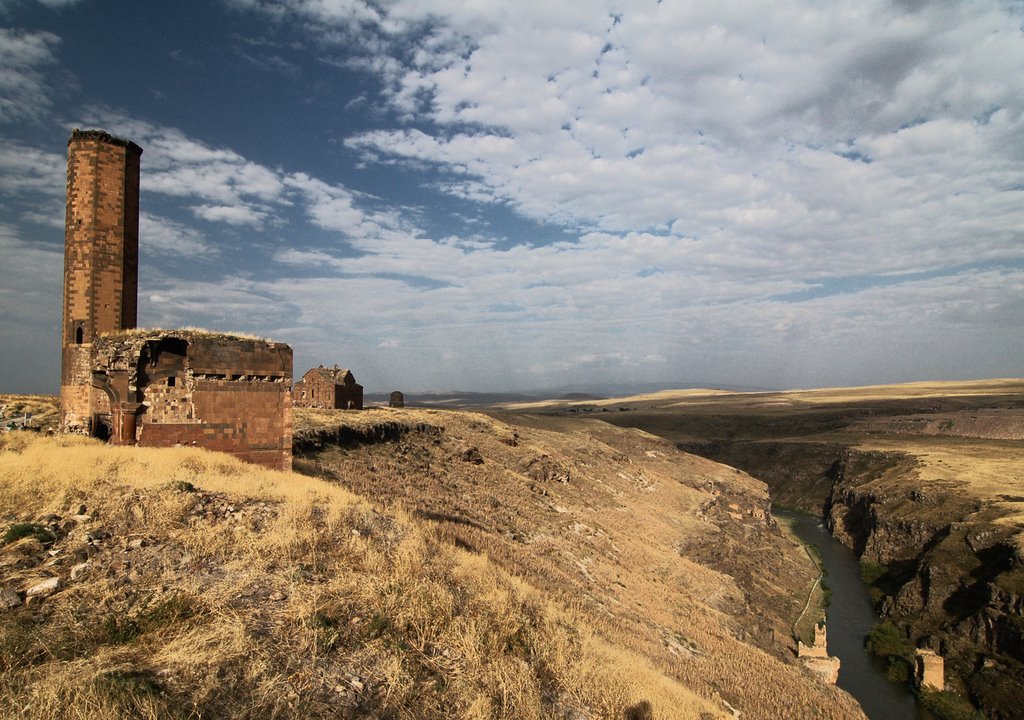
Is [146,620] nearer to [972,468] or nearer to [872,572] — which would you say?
[872,572]

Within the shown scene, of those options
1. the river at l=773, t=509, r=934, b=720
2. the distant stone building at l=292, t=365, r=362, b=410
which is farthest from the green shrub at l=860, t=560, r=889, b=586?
the distant stone building at l=292, t=365, r=362, b=410

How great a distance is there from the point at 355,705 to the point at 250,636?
165cm

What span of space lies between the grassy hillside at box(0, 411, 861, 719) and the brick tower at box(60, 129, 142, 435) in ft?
21.2

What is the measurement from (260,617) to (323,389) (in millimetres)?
31025

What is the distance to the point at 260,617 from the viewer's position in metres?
7.61

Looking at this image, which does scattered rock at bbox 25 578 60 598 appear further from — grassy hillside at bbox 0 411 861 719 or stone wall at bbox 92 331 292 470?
stone wall at bbox 92 331 292 470

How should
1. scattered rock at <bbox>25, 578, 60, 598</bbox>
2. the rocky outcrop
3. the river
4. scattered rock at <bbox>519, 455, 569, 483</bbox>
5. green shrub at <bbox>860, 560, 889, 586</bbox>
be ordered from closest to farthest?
1. scattered rock at <bbox>25, 578, 60, 598</bbox>
2. the river
3. the rocky outcrop
4. scattered rock at <bbox>519, 455, 569, 483</bbox>
5. green shrub at <bbox>860, 560, 889, 586</bbox>

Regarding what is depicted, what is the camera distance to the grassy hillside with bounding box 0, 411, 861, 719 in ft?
20.3

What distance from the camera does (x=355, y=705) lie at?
662 cm

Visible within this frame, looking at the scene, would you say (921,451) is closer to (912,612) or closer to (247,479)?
(912,612)

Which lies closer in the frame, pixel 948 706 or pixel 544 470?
pixel 948 706

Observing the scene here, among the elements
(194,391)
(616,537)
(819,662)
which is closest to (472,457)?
(616,537)

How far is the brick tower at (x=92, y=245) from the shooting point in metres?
20.2

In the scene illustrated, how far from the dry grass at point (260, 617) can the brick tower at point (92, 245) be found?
9243 millimetres
